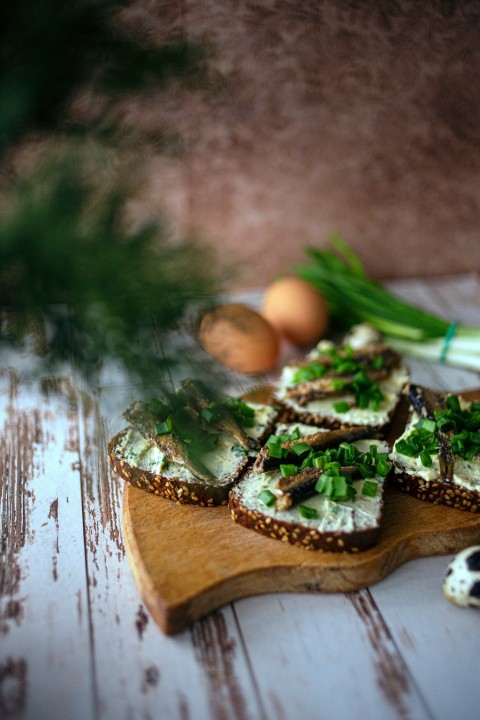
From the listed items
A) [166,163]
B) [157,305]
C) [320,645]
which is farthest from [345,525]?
[166,163]

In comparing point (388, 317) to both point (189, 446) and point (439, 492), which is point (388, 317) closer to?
point (439, 492)

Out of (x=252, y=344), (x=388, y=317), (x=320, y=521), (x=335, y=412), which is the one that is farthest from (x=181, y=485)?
(x=388, y=317)

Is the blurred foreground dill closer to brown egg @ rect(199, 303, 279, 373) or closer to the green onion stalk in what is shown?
brown egg @ rect(199, 303, 279, 373)

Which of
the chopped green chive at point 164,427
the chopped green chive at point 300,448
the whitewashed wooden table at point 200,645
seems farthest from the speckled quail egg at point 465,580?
the chopped green chive at point 164,427

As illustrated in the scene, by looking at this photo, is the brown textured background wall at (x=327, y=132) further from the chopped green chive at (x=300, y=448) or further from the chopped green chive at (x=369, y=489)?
the chopped green chive at (x=369, y=489)

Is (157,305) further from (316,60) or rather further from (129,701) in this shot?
(316,60)

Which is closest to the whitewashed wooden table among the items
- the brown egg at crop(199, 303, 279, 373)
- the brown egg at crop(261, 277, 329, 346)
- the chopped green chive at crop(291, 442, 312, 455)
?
the chopped green chive at crop(291, 442, 312, 455)
